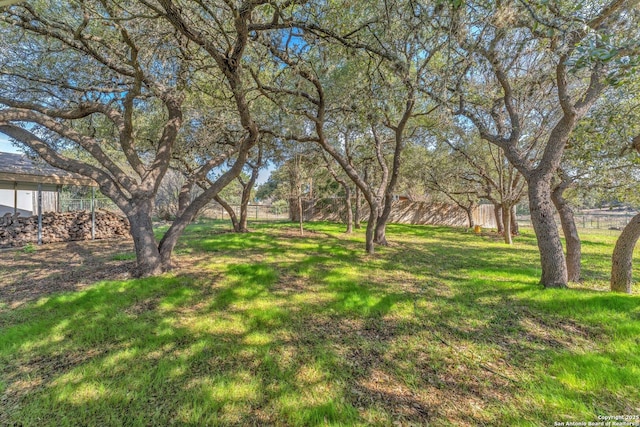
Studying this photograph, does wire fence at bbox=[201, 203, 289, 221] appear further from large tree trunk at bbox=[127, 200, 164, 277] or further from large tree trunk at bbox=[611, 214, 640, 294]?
large tree trunk at bbox=[611, 214, 640, 294]

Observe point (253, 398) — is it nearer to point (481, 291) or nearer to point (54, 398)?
point (54, 398)

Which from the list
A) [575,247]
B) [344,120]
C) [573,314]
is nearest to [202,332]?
[573,314]

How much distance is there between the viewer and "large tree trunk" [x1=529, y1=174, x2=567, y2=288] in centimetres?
391

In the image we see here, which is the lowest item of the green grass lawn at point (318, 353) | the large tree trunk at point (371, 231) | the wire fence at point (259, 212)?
the green grass lawn at point (318, 353)

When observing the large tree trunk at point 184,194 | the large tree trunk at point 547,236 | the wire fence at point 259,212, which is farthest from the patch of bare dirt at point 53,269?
the wire fence at point 259,212

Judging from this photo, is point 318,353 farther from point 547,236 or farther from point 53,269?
point 53,269

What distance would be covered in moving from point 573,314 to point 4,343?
5985 millimetres

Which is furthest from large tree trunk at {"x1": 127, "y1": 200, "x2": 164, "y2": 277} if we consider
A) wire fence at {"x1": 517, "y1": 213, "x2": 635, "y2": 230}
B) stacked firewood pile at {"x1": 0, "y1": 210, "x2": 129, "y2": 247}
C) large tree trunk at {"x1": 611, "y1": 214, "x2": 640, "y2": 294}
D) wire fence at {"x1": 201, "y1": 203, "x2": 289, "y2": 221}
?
wire fence at {"x1": 517, "y1": 213, "x2": 635, "y2": 230}

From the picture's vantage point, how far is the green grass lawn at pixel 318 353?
178 centimetres

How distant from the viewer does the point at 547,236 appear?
3.93m

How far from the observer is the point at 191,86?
17.2 feet

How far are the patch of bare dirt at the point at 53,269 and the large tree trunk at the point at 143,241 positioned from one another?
0.29 metres

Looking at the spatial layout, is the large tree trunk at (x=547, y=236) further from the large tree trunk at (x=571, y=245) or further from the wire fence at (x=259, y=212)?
the wire fence at (x=259, y=212)

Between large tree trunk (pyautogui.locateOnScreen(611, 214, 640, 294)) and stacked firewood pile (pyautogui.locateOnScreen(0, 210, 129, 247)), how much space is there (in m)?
13.0
